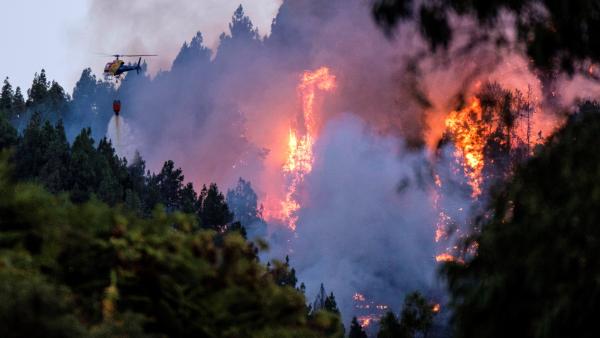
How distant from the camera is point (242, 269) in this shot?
643cm

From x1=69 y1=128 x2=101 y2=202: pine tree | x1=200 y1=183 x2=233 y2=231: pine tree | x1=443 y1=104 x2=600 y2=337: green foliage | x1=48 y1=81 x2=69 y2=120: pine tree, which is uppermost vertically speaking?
x1=48 y1=81 x2=69 y2=120: pine tree

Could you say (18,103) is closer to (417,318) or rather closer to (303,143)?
(303,143)

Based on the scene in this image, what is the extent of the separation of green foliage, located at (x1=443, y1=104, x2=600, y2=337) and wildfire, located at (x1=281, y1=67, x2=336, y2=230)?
91099 millimetres

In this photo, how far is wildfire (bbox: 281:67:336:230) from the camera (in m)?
101

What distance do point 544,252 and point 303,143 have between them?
95679 mm

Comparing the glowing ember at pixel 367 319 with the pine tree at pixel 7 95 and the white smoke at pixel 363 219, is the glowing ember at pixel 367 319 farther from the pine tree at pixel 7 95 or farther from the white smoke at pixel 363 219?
the pine tree at pixel 7 95

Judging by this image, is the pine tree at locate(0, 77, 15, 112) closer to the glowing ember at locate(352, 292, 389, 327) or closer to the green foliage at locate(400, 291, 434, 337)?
the glowing ember at locate(352, 292, 389, 327)

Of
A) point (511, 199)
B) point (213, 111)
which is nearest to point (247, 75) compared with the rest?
point (213, 111)

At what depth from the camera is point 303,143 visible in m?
104

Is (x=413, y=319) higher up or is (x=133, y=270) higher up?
(x=413, y=319)

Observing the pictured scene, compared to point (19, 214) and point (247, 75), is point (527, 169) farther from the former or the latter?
point (247, 75)

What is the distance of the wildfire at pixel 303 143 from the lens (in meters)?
101

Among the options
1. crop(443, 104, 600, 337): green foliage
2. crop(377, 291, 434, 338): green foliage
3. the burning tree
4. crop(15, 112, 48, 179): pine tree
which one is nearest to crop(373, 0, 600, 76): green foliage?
crop(443, 104, 600, 337): green foliage

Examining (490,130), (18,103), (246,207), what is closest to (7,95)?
(18,103)
